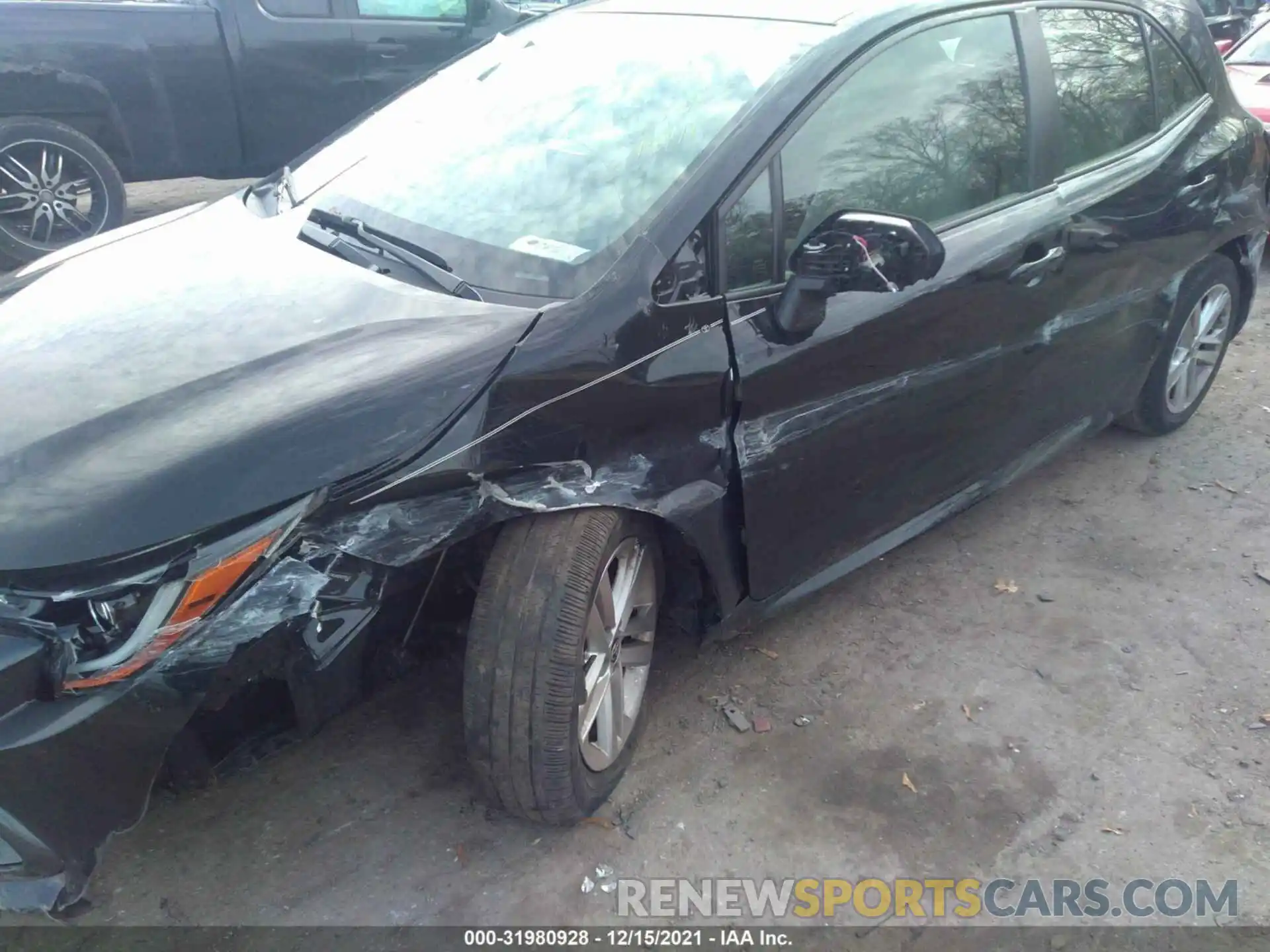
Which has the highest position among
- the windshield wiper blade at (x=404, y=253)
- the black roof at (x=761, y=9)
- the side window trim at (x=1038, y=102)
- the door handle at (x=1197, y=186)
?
the black roof at (x=761, y=9)

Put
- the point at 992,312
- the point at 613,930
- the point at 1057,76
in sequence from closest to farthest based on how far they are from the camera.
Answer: the point at 613,930
the point at 992,312
the point at 1057,76

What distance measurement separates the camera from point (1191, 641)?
3.22 meters

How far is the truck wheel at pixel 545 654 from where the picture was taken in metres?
2.20

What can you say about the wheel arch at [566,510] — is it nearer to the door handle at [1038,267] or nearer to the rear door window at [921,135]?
the rear door window at [921,135]

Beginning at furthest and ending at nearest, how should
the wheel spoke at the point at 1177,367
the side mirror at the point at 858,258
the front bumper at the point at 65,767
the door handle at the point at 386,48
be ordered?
the door handle at the point at 386,48 → the wheel spoke at the point at 1177,367 → the side mirror at the point at 858,258 → the front bumper at the point at 65,767

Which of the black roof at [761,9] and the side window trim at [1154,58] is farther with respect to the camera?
the side window trim at [1154,58]

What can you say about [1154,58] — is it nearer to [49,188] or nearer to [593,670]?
[593,670]

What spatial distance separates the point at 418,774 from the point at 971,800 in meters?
1.37

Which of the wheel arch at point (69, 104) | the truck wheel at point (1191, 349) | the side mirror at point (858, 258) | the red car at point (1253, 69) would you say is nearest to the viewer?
the side mirror at point (858, 258)

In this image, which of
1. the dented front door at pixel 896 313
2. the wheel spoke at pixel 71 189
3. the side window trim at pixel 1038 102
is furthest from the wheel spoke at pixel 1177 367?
the wheel spoke at pixel 71 189

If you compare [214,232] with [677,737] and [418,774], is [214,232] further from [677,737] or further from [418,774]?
[677,737]

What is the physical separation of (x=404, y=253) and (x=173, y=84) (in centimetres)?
480

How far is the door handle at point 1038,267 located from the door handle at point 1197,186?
33.1 inches

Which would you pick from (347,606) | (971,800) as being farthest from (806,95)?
(971,800)
